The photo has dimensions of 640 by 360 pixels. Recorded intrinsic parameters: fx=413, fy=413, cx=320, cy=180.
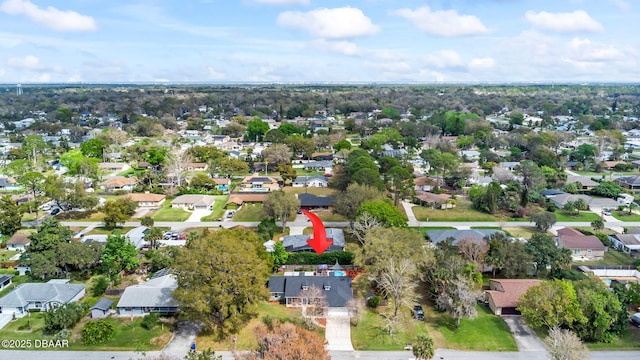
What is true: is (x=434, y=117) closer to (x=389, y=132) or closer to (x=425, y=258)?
(x=389, y=132)

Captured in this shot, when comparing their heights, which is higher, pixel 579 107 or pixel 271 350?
pixel 579 107

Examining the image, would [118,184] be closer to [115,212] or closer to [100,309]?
[115,212]

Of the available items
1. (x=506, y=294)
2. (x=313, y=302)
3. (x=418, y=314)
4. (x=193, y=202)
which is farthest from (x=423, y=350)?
(x=193, y=202)

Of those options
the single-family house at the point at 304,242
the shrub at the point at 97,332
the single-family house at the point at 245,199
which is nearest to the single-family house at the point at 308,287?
the single-family house at the point at 304,242

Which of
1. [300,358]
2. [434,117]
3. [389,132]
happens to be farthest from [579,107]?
[300,358]

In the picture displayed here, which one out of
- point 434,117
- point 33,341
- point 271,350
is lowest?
point 33,341

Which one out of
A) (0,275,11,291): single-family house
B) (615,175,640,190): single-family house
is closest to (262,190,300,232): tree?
(0,275,11,291): single-family house
